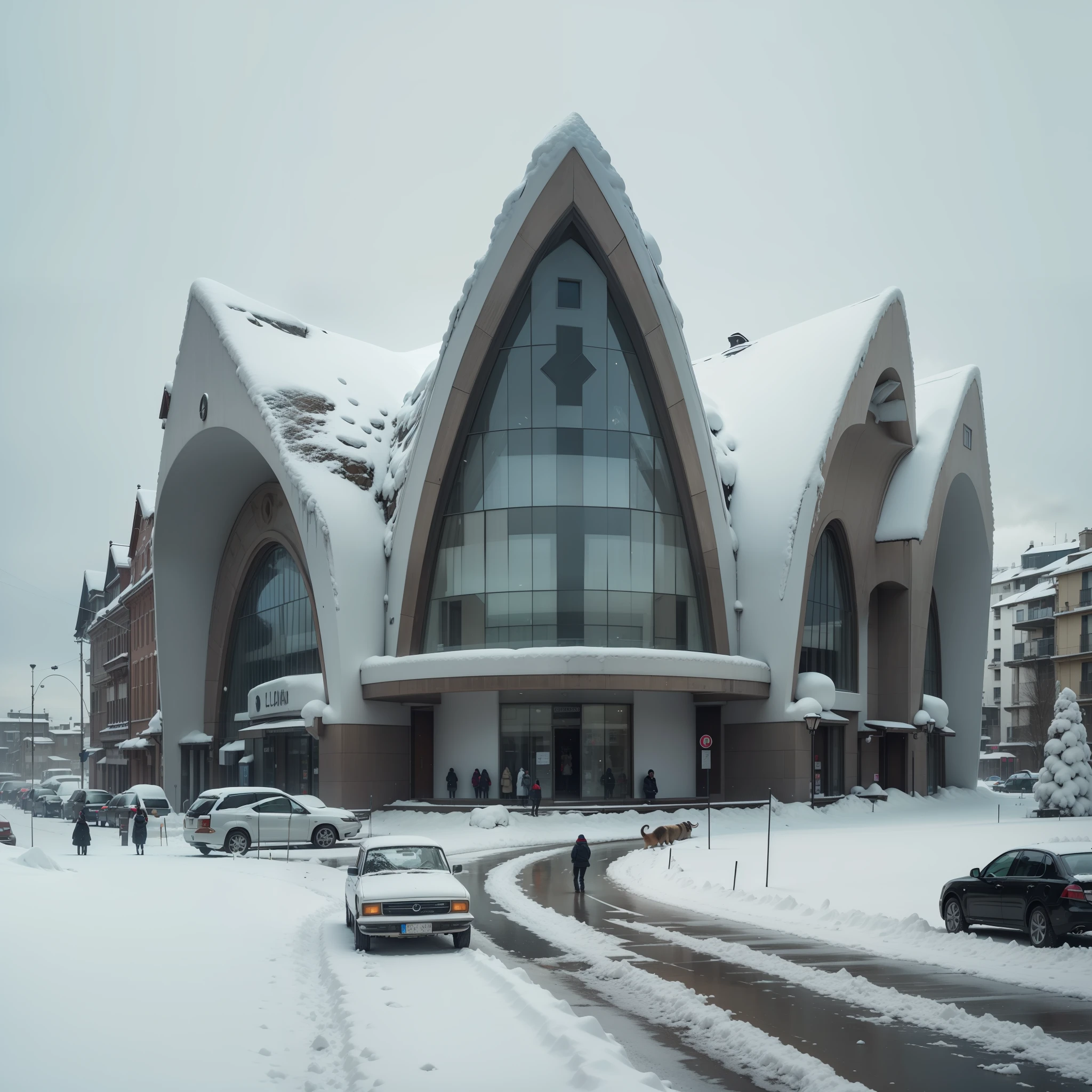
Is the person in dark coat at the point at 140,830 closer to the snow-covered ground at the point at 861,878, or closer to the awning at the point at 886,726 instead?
the snow-covered ground at the point at 861,878

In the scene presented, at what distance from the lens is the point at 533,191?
4588 centimetres

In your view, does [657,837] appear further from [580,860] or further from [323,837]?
[580,860]

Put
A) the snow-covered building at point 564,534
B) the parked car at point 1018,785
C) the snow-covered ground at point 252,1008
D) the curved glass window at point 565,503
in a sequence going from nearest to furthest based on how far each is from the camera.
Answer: the snow-covered ground at point 252,1008 → the curved glass window at point 565,503 → the snow-covered building at point 564,534 → the parked car at point 1018,785

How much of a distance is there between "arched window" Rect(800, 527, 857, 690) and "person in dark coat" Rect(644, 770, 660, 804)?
9316mm

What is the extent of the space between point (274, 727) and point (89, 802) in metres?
11.2

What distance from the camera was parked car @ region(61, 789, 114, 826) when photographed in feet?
177

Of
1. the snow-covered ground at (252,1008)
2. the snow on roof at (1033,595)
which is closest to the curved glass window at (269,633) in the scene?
the snow-covered ground at (252,1008)

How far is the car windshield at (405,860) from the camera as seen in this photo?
17016mm

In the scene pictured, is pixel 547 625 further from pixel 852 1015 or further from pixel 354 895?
pixel 852 1015

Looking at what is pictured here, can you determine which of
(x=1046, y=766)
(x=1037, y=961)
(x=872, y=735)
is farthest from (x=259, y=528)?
(x=1037, y=961)

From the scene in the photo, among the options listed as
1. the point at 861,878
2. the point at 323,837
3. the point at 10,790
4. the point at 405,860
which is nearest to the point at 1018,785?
the point at 323,837

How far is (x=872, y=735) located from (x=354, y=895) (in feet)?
146

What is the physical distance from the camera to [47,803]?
63562 millimetres

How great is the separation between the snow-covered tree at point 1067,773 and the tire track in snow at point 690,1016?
113 feet
